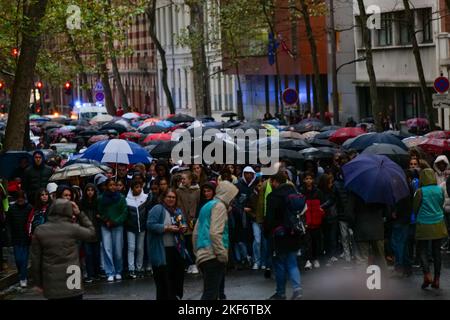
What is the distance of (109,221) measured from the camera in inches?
818

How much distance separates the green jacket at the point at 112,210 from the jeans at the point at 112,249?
18cm

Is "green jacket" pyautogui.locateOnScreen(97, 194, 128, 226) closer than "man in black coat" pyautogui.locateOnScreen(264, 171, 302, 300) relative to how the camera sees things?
No

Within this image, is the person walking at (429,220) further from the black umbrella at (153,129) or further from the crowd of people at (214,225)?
the black umbrella at (153,129)

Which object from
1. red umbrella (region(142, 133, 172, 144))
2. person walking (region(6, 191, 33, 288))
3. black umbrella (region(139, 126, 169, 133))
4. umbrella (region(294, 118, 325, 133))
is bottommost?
person walking (region(6, 191, 33, 288))

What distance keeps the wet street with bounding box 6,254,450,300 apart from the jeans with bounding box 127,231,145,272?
1.49ft

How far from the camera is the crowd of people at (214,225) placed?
15.4 m

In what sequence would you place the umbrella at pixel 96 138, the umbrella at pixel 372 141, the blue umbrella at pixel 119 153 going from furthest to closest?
the umbrella at pixel 96 138 < the blue umbrella at pixel 119 153 < the umbrella at pixel 372 141

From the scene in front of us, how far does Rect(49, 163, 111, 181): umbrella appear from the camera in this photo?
75.5ft

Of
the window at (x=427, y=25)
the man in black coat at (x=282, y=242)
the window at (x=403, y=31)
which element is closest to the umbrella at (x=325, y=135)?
the man in black coat at (x=282, y=242)

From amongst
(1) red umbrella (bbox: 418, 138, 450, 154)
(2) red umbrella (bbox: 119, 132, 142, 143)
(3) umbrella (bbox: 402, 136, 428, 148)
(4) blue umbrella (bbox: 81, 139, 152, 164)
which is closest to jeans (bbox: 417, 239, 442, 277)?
(4) blue umbrella (bbox: 81, 139, 152, 164)

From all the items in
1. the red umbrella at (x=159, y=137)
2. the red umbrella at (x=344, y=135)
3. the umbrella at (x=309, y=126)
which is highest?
the umbrella at (x=309, y=126)

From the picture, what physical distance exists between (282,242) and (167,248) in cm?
158

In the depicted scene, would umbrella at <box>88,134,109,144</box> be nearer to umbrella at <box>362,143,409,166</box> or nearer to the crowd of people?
the crowd of people
